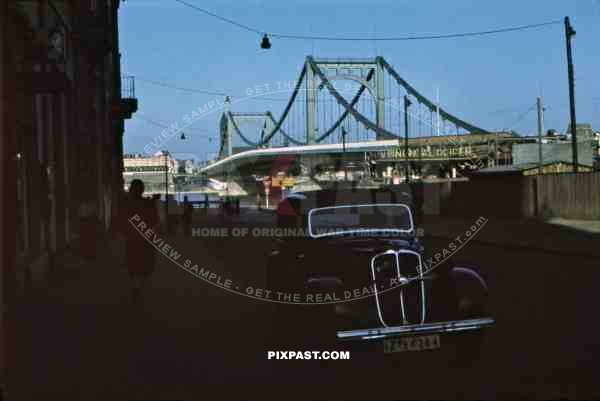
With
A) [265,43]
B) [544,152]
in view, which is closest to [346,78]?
[544,152]

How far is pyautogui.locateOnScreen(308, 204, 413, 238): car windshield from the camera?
7770 millimetres

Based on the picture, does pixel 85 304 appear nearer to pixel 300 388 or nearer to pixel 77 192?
pixel 300 388

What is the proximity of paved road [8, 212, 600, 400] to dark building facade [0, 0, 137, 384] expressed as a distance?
3.73 ft

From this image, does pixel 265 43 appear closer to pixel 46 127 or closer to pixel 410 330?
pixel 46 127

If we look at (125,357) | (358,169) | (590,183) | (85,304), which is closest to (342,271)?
(125,357)

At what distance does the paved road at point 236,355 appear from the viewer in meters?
5.69

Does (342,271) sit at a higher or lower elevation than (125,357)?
higher

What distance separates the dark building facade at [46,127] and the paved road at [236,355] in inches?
44.7

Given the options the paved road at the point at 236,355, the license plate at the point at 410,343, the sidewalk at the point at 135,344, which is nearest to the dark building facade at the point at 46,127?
the sidewalk at the point at 135,344

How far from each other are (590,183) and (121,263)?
1915 centimetres

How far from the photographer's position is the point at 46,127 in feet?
49.4

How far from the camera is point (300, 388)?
226 inches

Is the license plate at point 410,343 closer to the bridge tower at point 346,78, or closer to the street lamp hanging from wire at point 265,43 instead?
the street lamp hanging from wire at point 265,43

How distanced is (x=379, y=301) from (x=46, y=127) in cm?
1045
